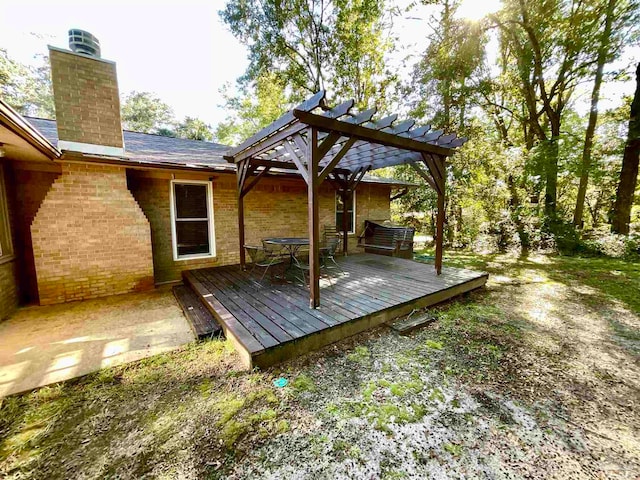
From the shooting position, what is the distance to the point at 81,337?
11.0ft

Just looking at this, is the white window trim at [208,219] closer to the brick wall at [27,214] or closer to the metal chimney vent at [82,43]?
the brick wall at [27,214]

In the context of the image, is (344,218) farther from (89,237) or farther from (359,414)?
(359,414)

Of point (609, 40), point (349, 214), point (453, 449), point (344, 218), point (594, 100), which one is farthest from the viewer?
point (594, 100)

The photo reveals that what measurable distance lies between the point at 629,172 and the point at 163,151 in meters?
13.9

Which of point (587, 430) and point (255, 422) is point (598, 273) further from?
point (255, 422)

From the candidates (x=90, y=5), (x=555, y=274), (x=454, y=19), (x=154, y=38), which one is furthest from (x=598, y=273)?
(x=154, y=38)

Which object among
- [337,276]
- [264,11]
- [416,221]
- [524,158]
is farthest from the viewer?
[416,221]

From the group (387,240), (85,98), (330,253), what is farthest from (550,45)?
(85,98)

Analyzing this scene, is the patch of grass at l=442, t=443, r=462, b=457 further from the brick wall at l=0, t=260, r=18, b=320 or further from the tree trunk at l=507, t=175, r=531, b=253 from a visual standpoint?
the tree trunk at l=507, t=175, r=531, b=253

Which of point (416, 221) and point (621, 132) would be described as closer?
point (621, 132)

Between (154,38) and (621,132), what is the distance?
53.6ft

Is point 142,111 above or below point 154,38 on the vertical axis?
above

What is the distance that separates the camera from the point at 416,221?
47.6 ft

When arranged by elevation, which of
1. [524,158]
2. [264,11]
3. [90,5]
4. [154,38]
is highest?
[264,11]
